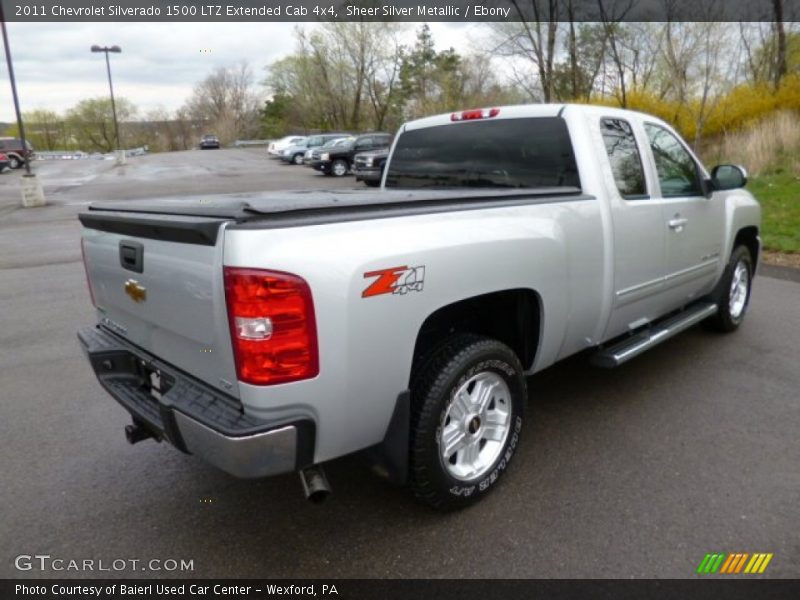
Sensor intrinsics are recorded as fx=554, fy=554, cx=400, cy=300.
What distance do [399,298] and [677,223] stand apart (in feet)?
8.67

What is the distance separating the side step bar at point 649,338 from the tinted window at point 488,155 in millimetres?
1070

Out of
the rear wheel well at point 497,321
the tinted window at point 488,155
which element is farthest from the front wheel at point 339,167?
the rear wheel well at point 497,321

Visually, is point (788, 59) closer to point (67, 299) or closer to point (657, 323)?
point (657, 323)

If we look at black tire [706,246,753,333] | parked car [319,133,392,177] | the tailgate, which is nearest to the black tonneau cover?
the tailgate

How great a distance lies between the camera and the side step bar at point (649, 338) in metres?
3.39

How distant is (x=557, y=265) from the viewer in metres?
2.90

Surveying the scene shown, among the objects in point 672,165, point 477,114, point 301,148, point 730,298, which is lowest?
point 730,298

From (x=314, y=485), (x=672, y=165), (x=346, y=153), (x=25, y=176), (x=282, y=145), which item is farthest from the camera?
(x=282, y=145)

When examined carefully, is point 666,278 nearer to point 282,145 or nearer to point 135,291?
point 135,291

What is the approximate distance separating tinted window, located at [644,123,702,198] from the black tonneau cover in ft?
4.55

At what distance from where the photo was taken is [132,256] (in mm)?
2467

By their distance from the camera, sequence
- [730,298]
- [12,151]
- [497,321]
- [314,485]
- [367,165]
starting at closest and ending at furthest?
[314,485] < [497,321] < [730,298] < [367,165] < [12,151]

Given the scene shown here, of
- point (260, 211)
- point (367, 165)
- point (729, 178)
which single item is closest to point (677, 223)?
point (729, 178)

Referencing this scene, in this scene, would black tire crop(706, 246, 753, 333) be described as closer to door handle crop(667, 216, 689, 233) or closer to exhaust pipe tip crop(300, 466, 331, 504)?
door handle crop(667, 216, 689, 233)
